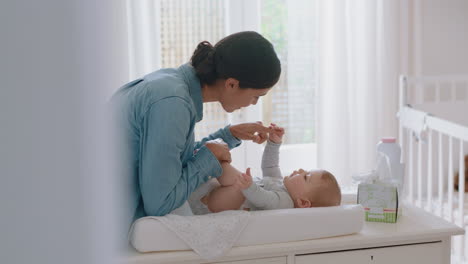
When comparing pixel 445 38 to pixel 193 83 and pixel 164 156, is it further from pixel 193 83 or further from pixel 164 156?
pixel 164 156

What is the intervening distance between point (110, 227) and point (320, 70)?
2846 millimetres

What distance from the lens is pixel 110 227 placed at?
0.15m

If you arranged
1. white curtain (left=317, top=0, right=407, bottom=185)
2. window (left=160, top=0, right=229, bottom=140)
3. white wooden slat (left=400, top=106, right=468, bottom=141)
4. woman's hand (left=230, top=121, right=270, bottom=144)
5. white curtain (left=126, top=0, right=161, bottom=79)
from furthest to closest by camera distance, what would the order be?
white curtain (left=317, top=0, right=407, bottom=185) < window (left=160, top=0, right=229, bottom=140) < white curtain (left=126, top=0, right=161, bottom=79) < white wooden slat (left=400, top=106, right=468, bottom=141) < woman's hand (left=230, top=121, right=270, bottom=144)

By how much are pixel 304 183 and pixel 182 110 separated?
0.38 metres

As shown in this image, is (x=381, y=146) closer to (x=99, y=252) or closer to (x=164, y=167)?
(x=164, y=167)

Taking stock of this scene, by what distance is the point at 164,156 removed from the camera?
3.68 feet

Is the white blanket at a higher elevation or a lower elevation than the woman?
lower

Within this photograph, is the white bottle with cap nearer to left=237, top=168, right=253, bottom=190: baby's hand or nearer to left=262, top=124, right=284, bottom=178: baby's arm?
left=262, top=124, right=284, bottom=178: baby's arm

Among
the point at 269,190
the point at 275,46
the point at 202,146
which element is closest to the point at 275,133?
the point at 269,190

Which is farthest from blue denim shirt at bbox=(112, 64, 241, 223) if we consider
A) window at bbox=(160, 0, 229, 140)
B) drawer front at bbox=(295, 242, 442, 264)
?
window at bbox=(160, 0, 229, 140)

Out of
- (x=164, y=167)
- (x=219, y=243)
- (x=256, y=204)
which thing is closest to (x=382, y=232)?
(x=256, y=204)

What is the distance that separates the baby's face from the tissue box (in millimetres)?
167

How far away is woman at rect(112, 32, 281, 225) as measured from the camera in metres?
1.13

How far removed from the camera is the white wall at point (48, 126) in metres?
0.11
